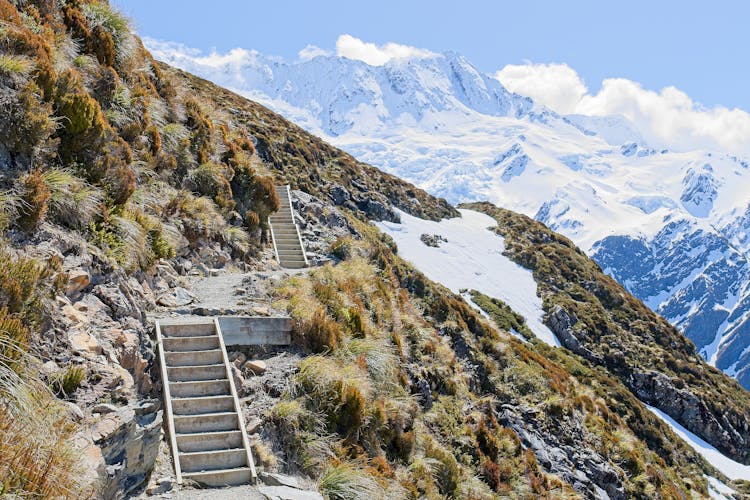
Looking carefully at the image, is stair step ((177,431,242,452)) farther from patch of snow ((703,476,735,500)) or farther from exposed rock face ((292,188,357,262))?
patch of snow ((703,476,735,500))

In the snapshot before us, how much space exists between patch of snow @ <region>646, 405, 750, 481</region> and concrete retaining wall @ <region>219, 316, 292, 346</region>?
81.1 ft

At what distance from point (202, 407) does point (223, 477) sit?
114 centimetres

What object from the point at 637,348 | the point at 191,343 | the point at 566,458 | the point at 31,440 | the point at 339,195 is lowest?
the point at 566,458

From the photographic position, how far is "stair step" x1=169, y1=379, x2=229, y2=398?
777 centimetres

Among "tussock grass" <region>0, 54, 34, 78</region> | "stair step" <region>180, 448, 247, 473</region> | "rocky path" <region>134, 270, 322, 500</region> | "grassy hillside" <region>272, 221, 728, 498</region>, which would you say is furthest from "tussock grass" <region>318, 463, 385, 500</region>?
"tussock grass" <region>0, 54, 34, 78</region>

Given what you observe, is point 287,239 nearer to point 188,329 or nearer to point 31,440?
point 188,329

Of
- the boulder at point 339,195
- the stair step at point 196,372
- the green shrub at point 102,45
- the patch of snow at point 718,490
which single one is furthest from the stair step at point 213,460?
the boulder at point 339,195

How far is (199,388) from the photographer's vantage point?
7898 millimetres

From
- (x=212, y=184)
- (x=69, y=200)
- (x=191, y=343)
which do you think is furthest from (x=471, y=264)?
(x=69, y=200)

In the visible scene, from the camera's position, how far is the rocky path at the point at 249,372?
21.6 ft

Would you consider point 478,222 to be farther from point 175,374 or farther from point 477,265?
point 175,374

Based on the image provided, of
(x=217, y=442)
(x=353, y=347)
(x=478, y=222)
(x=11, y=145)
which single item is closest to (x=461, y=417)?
(x=353, y=347)

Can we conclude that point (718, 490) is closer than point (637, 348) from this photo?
Yes

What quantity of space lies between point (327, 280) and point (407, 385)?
270 cm
